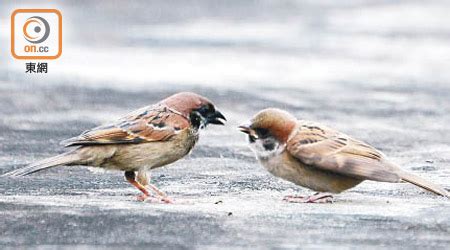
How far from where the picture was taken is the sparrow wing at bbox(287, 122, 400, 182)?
7.72m

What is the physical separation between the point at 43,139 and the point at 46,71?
13.9 ft

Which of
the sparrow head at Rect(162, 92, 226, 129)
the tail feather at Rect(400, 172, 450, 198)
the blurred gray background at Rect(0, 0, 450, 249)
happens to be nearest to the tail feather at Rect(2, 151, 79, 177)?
the blurred gray background at Rect(0, 0, 450, 249)

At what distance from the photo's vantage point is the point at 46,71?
48.2ft

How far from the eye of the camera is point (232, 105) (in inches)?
494

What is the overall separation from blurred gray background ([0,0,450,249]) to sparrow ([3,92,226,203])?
0.68 feet

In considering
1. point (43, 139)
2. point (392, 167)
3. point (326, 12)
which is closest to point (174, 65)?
point (43, 139)

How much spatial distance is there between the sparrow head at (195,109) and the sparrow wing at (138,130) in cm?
6

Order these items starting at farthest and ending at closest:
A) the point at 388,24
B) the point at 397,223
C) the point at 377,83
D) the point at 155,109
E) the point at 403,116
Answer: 1. the point at 388,24
2. the point at 377,83
3. the point at 403,116
4. the point at 155,109
5. the point at 397,223

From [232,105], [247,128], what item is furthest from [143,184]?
[232,105]

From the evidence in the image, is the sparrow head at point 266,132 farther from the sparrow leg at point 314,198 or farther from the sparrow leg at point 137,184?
the sparrow leg at point 137,184

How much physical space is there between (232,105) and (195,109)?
4306 millimetres

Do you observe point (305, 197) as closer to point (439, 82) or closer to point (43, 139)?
point (43, 139)

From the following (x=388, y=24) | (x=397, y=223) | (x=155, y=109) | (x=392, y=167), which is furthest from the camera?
(x=388, y=24)

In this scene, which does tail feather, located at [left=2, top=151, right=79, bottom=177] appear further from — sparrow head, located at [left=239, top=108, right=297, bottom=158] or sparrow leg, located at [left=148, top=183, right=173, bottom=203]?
sparrow head, located at [left=239, top=108, right=297, bottom=158]
